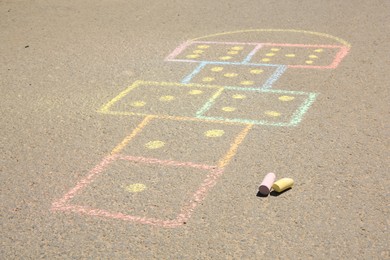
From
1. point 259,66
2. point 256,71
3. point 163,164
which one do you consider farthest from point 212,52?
point 163,164

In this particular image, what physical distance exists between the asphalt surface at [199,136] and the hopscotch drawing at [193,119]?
2 centimetres

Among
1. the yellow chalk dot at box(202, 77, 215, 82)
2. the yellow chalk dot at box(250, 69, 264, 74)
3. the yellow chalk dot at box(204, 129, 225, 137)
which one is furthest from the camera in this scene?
the yellow chalk dot at box(250, 69, 264, 74)

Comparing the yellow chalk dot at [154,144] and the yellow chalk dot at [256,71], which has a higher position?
the yellow chalk dot at [256,71]

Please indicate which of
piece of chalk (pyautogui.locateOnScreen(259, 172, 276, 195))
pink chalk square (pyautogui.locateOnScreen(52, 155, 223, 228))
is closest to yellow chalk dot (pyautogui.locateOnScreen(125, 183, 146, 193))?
pink chalk square (pyautogui.locateOnScreen(52, 155, 223, 228))

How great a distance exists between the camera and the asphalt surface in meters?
4.82

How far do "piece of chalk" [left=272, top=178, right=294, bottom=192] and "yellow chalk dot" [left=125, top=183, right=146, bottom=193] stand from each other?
1.12 m

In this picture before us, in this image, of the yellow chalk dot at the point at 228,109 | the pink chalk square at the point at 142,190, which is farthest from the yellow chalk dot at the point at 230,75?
the pink chalk square at the point at 142,190

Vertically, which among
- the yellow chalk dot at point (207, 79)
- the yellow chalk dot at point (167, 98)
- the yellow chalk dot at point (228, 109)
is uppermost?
the yellow chalk dot at point (228, 109)

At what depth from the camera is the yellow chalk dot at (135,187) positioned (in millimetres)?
5473

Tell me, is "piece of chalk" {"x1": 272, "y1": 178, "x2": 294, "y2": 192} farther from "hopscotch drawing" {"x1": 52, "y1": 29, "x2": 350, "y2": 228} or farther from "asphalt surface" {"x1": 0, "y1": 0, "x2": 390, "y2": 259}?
"hopscotch drawing" {"x1": 52, "y1": 29, "x2": 350, "y2": 228}

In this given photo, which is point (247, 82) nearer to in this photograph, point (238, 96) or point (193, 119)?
point (238, 96)

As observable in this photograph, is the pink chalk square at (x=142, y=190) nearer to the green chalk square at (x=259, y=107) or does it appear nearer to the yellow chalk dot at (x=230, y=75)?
the green chalk square at (x=259, y=107)

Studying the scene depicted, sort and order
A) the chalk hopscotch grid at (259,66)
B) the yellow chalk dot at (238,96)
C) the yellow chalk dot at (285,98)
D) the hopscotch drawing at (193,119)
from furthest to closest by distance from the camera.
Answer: the chalk hopscotch grid at (259,66), the yellow chalk dot at (238,96), the yellow chalk dot at (285,98), the hopscotch drawing at (193,119)

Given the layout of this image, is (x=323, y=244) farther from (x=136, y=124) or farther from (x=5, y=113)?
(x=5, y=113)
